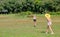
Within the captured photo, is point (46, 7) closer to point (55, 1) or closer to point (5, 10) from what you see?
point (55, 1)

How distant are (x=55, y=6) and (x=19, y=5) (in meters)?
13.8

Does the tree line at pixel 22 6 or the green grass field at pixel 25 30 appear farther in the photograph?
the tree line at pixel 22 6

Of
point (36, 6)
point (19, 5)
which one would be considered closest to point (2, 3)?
point (19, 5)

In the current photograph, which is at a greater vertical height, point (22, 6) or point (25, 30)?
point (25, 30)

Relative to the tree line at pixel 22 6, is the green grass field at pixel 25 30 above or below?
above

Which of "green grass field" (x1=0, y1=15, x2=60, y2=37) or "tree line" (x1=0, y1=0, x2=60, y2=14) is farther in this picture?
"tree line" (x1=0, y1=0, x2=60, y2=14)

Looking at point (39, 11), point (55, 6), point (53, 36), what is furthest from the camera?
point (39, 11)

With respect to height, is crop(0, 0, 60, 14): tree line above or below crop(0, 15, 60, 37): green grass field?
below

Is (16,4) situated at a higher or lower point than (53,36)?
lower

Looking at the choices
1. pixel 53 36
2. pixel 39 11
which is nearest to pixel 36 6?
pixel 39 11

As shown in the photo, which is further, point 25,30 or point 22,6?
point 22,6

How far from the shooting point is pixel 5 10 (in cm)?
8819

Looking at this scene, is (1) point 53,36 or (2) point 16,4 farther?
(2) point 16,4

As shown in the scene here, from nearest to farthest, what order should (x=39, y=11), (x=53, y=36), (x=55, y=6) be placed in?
(x=53, y=36), (x=55, y=6), (x=39, y=11)
